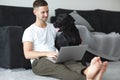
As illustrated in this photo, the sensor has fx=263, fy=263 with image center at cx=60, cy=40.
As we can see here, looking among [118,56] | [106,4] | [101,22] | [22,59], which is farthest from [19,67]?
[106,4]

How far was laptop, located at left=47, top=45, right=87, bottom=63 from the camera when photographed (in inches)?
77.4

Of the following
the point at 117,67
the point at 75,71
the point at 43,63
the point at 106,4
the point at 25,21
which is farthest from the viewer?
the point at 106,4

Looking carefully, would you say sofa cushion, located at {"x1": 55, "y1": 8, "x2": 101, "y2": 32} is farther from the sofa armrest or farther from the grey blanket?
the sofa armrest

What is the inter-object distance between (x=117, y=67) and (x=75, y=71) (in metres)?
1.18

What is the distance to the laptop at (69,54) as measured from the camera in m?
1.97

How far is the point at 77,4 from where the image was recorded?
13.4 feet

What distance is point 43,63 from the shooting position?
6.85 ft

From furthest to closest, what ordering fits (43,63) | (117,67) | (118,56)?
(118,56) < (117,67) < (43,63)

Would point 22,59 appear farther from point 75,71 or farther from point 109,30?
point 109,30

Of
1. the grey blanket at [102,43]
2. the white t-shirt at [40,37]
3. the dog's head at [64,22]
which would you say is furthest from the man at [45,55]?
the grey blanket at [102,43]

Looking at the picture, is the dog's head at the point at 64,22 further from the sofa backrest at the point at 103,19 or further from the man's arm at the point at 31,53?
the sofa backrest at the point at 103,19

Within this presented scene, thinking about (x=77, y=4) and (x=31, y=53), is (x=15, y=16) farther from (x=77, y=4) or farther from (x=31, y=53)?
(x=77, y=4)

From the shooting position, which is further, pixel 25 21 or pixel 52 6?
pixel 52 6

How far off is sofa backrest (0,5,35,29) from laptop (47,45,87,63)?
45.8 inches
